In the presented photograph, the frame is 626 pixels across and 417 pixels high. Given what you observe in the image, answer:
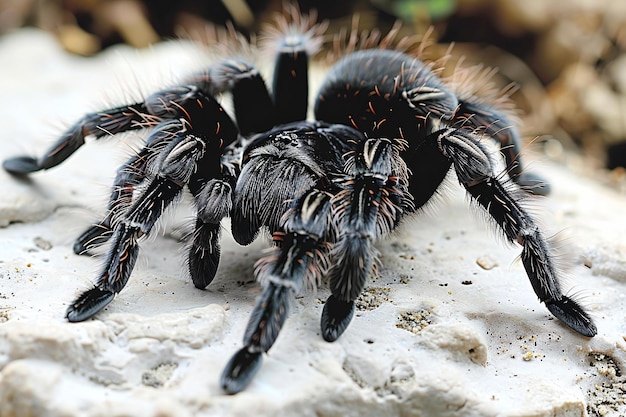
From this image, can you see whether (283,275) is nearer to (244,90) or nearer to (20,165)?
(244,90)

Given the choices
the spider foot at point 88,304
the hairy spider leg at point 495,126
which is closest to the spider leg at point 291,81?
the hairy spider leg at point 495,126

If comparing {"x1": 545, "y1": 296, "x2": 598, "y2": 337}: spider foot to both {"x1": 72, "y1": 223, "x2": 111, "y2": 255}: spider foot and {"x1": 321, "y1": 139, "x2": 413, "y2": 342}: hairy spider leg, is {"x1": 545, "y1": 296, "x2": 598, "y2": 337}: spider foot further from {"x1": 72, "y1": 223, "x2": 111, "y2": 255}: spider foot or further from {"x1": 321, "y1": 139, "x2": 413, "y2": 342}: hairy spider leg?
{"x1": 72, "y1": 223, "x2": 111, "y2": 255}: spider foot

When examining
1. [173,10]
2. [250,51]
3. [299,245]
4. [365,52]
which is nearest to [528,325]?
[299,245]

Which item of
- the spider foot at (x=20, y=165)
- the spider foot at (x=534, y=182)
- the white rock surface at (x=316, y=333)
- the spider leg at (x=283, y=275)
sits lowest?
the spider foot at (x=20, y=165)

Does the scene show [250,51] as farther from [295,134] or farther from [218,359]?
[218,359]

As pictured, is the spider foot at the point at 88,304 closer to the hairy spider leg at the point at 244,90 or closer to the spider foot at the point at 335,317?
the spider foot at the point at 335,317
